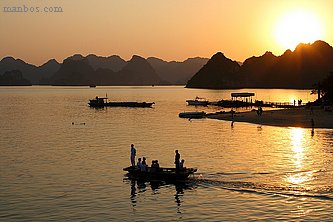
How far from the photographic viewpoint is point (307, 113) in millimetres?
100688

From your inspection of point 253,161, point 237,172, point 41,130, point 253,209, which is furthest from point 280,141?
point 41,130

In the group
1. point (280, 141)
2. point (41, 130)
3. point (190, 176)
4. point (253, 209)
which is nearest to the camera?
point (253, 209)

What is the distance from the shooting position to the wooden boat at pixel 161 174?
38250 mm

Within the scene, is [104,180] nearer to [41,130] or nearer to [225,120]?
[41,130]

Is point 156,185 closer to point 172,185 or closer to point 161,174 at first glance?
point 161,174

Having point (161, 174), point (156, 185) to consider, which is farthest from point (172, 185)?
point (161, 174)

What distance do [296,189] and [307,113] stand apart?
68844 mm

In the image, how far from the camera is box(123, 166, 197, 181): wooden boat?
125ft

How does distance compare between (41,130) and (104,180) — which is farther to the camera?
(41,130)

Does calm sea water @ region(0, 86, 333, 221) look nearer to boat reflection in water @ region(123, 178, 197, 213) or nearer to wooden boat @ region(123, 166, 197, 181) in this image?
boat reflection in water @ region(123, 178, 197, 213)

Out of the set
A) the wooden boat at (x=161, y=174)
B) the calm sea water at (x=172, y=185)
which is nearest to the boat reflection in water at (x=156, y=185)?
the calm sea water at (x=172, y=185)

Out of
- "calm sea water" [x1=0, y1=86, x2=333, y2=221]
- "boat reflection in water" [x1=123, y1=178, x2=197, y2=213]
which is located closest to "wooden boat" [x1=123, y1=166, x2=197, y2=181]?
"boat reflection in water" [x1=123, y1=178, x2=197, y2=213]

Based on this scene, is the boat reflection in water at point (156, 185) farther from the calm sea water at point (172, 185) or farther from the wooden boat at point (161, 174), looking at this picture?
the wooden boat at point (161, 174)

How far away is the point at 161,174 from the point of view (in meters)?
38.9
